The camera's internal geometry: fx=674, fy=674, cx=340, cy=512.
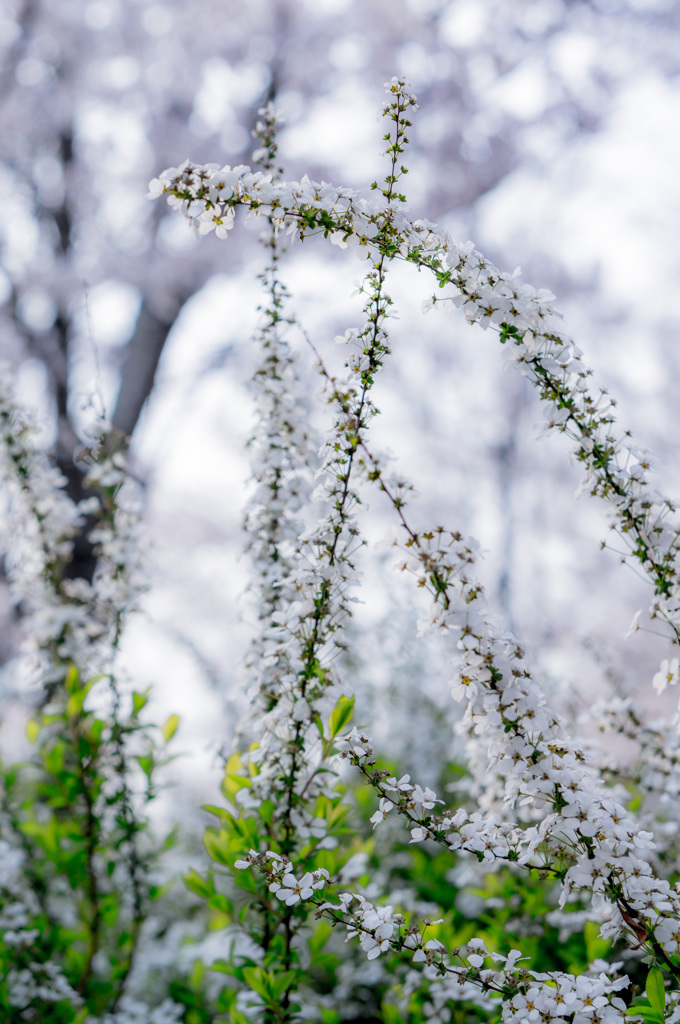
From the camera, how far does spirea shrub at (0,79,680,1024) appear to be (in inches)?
51.1

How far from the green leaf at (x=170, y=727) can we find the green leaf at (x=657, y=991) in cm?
164

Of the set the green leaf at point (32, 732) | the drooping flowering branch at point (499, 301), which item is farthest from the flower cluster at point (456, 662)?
the green leaf at point (32, 732)

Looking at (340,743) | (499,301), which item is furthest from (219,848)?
(499,301)

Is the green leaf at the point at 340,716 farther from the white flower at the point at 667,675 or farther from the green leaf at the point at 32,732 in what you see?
the green leaf at the point at 32,732

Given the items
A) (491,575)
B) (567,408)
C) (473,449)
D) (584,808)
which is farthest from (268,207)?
(473,449)

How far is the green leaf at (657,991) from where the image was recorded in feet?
4.31

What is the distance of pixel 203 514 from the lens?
31.6 feet

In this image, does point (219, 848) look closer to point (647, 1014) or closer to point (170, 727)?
point (170, 727)

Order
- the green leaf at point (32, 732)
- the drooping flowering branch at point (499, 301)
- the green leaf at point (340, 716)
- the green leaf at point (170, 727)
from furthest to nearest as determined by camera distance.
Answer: the green leaf at point (32, 732), the green leaf at point (170, 727), the green leaf at point (340, 716), the drooping flowering branch at point (499, 301)

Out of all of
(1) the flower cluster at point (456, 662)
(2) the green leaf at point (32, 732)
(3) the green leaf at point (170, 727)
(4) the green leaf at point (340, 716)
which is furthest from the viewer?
(2) the green leaf at point (32, 732)

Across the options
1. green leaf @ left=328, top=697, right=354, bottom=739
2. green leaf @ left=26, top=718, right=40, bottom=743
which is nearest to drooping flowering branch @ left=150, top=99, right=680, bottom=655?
green leaf @ left=328, top=697, right=354, bottom=739

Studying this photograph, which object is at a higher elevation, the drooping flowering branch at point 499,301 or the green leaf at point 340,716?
the drooping flowering branch at point 499,301

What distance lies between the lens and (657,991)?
4.35 feet

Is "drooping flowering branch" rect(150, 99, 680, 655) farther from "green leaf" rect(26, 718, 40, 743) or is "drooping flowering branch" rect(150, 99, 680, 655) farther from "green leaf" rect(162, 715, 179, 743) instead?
"green leaf" rect(26, 718, 40, 743)
